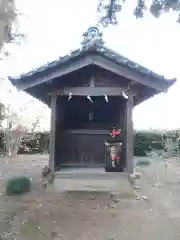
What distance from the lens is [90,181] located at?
7.48 meters

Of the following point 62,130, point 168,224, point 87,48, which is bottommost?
point 168,224

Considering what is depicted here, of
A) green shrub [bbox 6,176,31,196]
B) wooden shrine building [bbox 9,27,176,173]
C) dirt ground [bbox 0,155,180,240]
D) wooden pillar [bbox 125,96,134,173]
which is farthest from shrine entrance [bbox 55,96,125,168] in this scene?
dirt ground [bbox 0,155,180,240]

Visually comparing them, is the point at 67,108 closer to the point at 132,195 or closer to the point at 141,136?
the point at 132,195

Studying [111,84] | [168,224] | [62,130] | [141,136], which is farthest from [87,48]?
[141,136]

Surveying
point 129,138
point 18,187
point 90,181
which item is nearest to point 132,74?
point 129,138

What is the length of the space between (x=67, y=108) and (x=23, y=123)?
37.5 ft

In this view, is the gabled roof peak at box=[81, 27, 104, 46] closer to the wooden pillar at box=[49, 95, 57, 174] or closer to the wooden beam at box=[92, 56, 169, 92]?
the wooden beam at box=[92, 56, 169, 92]

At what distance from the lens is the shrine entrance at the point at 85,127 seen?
8945mm

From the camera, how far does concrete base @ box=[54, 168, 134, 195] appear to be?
739 centimetres

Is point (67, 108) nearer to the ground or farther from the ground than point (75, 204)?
farther from the ground

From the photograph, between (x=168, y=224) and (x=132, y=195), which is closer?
(x=168, y=224)

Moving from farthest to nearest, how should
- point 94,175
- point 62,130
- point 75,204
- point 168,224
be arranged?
point 62,130, point 94,175, point 75,204, point 168,224

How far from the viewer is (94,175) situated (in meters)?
7.48

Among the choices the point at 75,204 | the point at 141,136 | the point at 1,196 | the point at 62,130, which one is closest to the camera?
the point at 75,204
